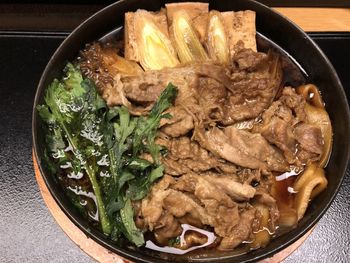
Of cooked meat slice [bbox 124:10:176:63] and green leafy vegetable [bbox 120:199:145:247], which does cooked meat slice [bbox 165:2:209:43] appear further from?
green leafy vegetable [bbox 120:199:145:247]

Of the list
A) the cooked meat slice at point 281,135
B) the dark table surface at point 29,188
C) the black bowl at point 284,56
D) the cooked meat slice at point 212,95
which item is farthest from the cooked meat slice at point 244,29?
the dark table surface at point 29,188

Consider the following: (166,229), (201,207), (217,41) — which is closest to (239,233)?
(201,207)

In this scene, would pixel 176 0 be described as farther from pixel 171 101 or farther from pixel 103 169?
pixel 103 169

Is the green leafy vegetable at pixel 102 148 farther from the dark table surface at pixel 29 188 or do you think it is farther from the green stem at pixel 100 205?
the dark table surface at pixel 29 188

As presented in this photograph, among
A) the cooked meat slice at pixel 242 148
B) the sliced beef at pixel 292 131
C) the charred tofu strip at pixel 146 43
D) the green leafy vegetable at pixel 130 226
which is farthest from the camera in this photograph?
the charred tofu strip at pixel 146 43

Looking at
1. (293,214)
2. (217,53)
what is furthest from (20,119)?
(293,214)

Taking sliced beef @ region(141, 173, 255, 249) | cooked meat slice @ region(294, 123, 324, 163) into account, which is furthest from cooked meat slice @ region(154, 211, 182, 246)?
cooked meat slice @ region(294, 123, 324, 163)
